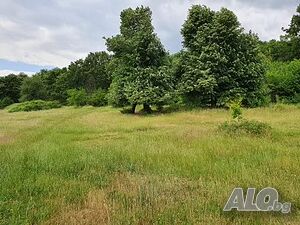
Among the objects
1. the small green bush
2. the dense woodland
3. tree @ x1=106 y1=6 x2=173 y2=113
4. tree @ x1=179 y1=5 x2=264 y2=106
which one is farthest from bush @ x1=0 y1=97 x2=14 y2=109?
the small green bush

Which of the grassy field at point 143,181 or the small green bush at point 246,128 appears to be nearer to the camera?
the grassy field at point 143,181

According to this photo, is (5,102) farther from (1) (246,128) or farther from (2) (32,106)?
(1) (246,128)

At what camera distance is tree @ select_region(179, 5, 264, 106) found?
40000 mm

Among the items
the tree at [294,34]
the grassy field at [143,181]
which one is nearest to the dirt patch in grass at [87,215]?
the grassy field at [143,181]

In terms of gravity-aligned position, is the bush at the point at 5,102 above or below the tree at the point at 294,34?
below

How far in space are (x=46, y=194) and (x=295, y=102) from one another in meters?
43.7

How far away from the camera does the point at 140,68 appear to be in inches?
1602

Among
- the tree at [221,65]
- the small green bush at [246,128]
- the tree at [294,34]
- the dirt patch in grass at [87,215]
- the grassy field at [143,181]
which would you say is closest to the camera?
the dirt patch in grass at [87,215]

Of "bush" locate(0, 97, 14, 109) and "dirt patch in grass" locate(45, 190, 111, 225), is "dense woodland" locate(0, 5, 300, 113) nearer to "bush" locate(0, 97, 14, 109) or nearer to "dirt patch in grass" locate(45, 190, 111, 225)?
"dirt patch in grass" locate(45, 190, 111, 225)

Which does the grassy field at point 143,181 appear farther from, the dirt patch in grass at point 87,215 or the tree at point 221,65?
the tree at point 221,65

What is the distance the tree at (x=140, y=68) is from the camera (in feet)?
128

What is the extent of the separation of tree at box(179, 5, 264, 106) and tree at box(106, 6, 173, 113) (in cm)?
304

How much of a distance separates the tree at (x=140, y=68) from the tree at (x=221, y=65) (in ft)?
9.98

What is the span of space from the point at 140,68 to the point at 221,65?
8.95 metres
